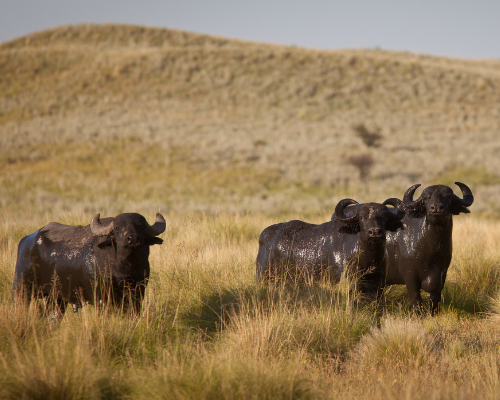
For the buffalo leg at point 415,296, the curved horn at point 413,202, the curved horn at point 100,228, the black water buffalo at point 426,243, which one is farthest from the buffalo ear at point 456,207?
the curved horn at point 100,228

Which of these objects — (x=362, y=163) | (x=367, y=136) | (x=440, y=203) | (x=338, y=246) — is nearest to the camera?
(x=440, y=203)

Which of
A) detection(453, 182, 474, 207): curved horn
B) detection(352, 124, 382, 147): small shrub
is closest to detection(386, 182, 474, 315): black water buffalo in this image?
detection(453, 182, 474, 207): curved horn

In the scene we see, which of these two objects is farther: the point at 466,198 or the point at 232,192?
the point at 232,192

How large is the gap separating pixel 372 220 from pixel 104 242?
9.94ft

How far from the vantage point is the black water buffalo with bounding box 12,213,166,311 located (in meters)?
4.75

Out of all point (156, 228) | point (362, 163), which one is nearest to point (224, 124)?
point (362, 163)

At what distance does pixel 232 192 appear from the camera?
2370cm

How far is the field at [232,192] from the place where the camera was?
13.2ft

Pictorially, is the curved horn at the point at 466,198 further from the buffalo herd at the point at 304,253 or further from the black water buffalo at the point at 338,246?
the black water buffalo at the point at 338,246

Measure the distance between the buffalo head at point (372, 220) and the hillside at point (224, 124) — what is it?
12.2 meters

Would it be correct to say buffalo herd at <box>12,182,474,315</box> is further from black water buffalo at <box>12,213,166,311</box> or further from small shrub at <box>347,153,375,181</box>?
small shrub at <box>347,153,375,181</box>

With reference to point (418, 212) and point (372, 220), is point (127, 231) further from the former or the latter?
point (418, 212)

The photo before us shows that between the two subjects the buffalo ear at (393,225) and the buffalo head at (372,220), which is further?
the buffalo ear at (393,225)

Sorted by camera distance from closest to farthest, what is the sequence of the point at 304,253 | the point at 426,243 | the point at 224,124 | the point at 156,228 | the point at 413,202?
the point at 156,228
the point at 426,243
the point at 413,202
the point at 304,253
the point at 224,124
